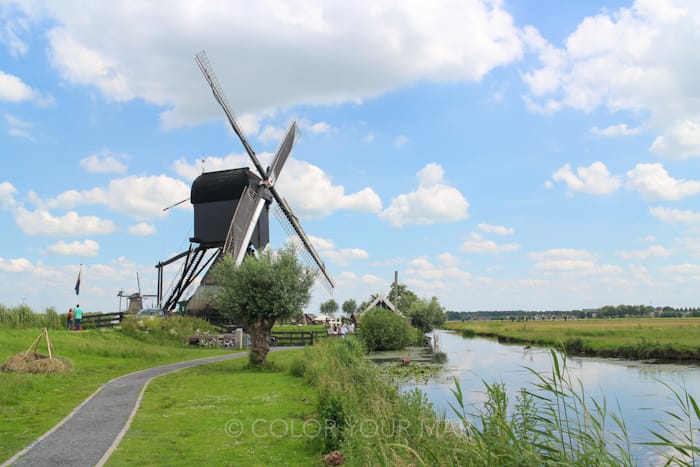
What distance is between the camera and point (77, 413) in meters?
13.4

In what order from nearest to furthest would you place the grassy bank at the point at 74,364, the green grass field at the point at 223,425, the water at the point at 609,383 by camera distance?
the green grass field at the point at 223,425, the grassy bank at the point at 74,364, the water at the point at 609,383

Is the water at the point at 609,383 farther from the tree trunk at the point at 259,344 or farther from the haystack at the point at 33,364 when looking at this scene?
the haystack at the point at 33,364

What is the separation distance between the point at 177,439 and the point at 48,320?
25.5m

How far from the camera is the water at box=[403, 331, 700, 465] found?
1678 cm

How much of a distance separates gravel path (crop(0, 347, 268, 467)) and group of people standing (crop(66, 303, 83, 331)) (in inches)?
649

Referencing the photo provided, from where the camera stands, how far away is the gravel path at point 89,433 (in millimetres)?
9383

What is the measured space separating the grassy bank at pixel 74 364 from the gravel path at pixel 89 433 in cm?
33

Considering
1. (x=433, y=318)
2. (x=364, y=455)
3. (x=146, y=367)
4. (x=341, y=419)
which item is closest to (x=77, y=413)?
(x=341, y=419)

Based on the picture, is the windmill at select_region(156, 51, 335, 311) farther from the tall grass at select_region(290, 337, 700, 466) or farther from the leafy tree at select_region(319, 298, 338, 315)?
the leafy tree at select_region(319, 298, 338, 315)

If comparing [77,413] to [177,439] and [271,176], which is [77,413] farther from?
[271,176]


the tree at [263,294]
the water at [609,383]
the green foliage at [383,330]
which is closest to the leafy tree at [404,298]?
the green foliage at [383,330]

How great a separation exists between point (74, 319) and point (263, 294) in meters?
15.4

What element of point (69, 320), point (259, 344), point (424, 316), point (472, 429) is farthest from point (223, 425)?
point (424, 316)

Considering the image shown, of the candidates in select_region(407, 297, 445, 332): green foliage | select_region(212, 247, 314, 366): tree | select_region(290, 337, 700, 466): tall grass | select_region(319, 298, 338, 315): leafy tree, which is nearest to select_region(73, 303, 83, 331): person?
select_region(212, 247, 314, 366): tree
